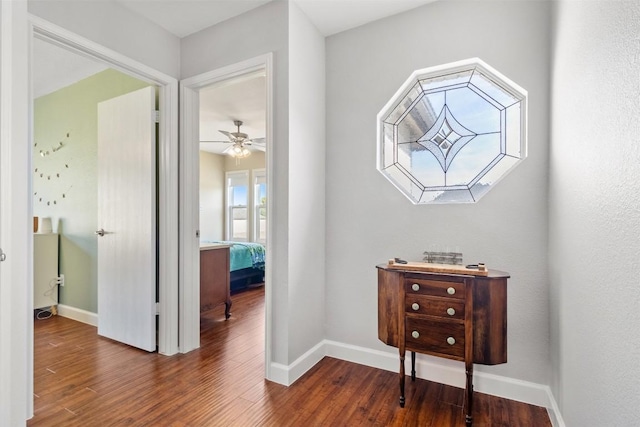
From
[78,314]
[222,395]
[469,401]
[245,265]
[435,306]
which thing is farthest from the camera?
[245,265]

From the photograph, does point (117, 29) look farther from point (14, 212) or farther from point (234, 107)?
point (234, 107)

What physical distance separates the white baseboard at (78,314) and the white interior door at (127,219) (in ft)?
1.28

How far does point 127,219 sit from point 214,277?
1.06 meters

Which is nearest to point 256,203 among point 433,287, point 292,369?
point 292,369

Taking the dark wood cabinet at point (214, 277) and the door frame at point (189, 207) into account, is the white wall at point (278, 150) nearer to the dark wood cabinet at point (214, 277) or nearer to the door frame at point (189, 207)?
the door frame at point (189, 207)

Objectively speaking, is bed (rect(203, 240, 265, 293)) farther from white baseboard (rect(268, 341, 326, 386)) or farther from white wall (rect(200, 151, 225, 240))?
white baseboard (rect(268, 341, 326, 386))

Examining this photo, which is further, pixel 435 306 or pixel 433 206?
pixel 433 206

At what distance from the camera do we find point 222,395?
6.52ft

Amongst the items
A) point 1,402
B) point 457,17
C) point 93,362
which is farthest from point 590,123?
point 93,362

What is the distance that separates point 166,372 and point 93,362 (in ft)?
2.09

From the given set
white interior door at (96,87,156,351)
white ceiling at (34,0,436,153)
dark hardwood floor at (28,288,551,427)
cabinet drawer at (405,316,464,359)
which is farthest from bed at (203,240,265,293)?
cabinet drawer at (405,316,464,359)

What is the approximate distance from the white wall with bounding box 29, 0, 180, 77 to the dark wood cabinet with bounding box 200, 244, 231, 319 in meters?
1.74

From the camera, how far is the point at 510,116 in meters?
2.04

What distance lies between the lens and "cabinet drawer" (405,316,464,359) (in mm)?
1757
